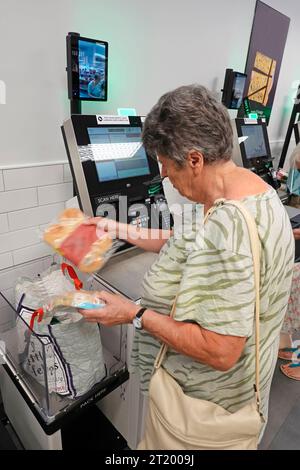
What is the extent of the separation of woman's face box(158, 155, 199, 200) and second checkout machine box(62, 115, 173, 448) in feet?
1.53

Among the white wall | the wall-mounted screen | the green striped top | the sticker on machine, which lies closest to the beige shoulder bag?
the green striped top

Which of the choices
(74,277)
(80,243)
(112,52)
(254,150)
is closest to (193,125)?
(80,243)

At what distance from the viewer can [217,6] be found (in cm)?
221

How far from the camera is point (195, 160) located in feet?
2.61

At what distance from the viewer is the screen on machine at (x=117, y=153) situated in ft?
4.31

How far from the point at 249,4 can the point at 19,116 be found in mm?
2196

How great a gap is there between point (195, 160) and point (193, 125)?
9cm

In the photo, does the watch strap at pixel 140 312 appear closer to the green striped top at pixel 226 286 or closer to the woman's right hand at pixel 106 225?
the green striped top at pixel 226 286

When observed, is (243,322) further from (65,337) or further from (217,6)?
(217,6)

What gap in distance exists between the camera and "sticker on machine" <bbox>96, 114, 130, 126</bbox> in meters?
1.34

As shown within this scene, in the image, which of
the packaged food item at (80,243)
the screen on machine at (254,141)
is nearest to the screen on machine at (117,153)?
the packaged food item at (80,243)
